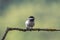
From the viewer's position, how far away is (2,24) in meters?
4.21

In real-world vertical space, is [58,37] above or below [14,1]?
below

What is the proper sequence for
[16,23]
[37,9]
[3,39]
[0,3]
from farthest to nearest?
1. [0,3]
2. [37,9]
3. [16,23]
4. [3,39]

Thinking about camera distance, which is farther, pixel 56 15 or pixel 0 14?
pixel 0 14

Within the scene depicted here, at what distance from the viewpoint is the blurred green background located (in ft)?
13.2

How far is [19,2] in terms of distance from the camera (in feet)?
16.1

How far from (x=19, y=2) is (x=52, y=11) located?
755 millimetres

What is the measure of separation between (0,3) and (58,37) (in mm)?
1303

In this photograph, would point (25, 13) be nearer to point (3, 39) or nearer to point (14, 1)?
point (14, 1)

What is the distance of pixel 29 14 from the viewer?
4.18 meters

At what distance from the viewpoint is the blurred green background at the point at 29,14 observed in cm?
402

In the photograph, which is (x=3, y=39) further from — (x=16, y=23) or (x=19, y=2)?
(x=19, y=2)

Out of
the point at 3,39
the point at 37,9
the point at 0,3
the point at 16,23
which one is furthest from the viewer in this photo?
the point at 0,3

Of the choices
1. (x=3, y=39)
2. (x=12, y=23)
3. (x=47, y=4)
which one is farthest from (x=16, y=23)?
(x=3, y=39)

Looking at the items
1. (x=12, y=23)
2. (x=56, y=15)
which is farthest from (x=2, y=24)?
(x=56, y=15)
